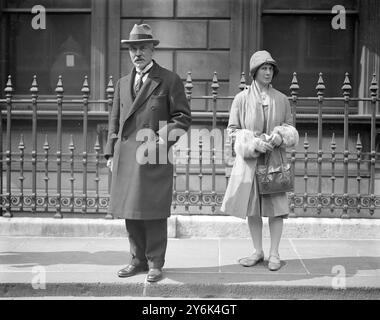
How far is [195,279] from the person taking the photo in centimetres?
585

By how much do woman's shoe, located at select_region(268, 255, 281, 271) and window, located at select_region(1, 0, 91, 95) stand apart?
481 centimetres

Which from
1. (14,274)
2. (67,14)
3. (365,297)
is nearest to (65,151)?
(67,14)

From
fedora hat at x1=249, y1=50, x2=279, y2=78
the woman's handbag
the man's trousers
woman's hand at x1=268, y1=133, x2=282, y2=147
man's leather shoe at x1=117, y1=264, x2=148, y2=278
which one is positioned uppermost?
fedora hat at x1=249, y1=50, x2=279, y2=78

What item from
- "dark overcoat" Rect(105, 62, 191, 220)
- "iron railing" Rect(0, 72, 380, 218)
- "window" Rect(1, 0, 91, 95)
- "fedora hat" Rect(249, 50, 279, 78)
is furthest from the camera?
"window" Rect(1, 0, 91, 95)

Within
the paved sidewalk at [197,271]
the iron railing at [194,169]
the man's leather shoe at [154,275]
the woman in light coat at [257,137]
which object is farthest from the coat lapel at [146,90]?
the iron railing at [194,169]

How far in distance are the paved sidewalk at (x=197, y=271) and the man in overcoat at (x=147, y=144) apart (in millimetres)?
387

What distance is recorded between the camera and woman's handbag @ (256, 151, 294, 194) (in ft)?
19.8

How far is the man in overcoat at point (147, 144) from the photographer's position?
5.60 meters

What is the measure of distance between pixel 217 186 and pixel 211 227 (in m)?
1.21

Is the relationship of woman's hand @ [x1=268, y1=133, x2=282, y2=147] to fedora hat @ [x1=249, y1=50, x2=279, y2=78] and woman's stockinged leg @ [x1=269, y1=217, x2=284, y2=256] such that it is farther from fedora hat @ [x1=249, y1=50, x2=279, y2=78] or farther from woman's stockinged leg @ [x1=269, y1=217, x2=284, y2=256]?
woman's stockinged leg @ [x1=269, y1=217, x2=284, y2=256]

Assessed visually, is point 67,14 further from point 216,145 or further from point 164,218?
point 164,218

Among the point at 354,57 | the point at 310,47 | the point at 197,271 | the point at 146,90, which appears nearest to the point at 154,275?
the point at 197,271

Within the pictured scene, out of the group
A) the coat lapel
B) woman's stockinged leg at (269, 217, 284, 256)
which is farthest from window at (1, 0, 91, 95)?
woman's stockinged leg at (269, 217, 284, 256)

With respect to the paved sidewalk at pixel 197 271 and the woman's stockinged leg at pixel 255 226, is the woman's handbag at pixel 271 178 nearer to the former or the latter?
the woman's stockinged leg at pixel 255 226
